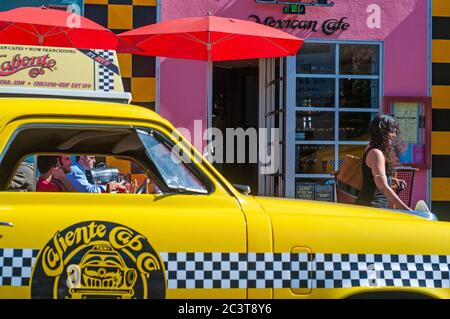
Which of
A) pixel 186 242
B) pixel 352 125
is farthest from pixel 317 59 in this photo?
pixel 186 242

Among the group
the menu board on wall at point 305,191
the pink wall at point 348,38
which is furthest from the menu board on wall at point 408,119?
the menu board on wall at point 305,191

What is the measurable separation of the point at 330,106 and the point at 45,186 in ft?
17.1

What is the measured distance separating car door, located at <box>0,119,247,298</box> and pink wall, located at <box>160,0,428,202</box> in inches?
218

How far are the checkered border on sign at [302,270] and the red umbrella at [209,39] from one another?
406cm

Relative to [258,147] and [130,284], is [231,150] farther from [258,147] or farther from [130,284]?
[130,284]

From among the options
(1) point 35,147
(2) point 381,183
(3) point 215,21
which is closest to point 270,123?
(3) point 215,21

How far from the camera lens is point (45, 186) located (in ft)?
14.4

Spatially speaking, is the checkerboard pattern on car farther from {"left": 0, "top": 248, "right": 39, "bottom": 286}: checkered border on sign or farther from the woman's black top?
the woman's black top

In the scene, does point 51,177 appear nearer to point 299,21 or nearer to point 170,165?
point 170,165

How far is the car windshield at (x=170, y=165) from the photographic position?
10.1 ft

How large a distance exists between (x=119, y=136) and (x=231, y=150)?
6418 millimetres

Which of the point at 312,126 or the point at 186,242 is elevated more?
the point at 312,126

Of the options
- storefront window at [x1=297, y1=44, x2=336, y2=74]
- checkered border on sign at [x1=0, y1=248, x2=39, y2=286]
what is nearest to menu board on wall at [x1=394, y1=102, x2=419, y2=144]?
storefront window at [x1=297, y1=44, x2=336, y2=74]

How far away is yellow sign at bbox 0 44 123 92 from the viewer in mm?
5160
